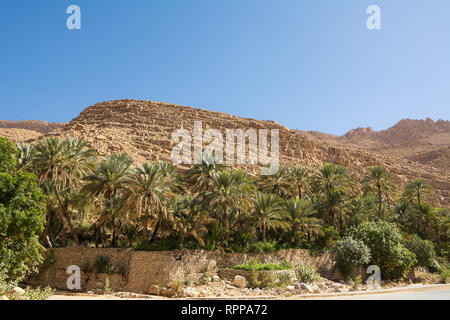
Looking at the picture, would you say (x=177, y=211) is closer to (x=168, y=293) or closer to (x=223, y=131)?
(x=168, y=293)

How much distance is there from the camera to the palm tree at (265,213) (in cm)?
2848

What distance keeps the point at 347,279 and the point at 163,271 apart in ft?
48.2

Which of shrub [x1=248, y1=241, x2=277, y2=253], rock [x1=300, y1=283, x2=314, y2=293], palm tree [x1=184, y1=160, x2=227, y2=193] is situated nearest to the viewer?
rock [x1=300, y1=283, x2=314, y2=293]

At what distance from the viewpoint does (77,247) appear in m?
26.0

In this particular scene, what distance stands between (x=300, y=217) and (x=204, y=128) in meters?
53.7

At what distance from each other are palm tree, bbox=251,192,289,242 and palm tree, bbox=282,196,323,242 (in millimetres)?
1445

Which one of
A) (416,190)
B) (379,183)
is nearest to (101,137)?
(379,183)

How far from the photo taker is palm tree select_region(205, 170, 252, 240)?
26750mm

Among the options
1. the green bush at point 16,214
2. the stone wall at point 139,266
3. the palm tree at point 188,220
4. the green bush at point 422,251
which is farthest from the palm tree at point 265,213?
the green bush at point 16,214

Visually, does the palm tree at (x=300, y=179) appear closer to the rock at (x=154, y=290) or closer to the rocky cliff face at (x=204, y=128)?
the rock at (x=154, y=290)

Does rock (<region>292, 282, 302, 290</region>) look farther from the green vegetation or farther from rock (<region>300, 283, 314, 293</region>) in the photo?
the green vegetation

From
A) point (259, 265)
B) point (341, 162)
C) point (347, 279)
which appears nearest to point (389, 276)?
point (347, 279)

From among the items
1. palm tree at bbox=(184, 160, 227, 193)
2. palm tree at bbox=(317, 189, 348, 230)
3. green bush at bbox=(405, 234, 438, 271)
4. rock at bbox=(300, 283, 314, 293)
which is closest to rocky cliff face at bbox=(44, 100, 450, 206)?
palm tree at bbox=(317, 189, 348, 230)
